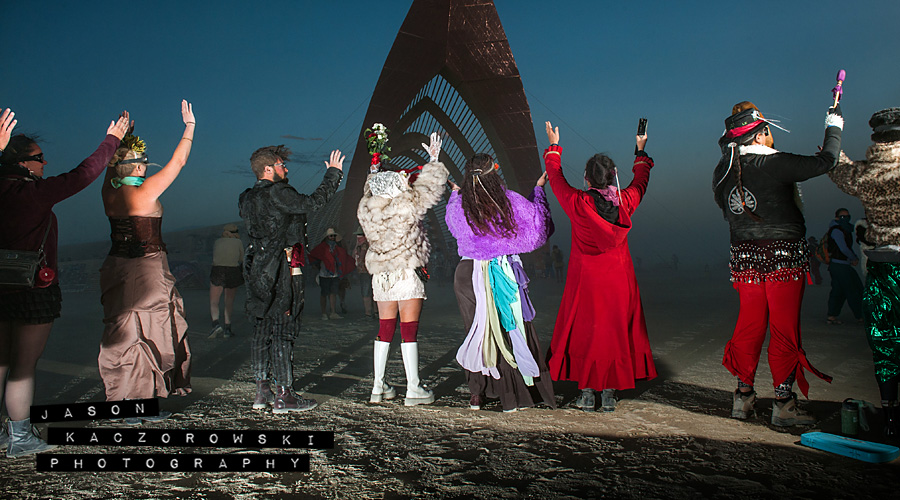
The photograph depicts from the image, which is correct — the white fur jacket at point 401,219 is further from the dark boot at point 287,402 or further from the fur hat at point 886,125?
the fur hat at point 886,125

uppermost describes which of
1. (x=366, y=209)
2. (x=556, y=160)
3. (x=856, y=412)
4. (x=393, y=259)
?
(x=556, y=160)

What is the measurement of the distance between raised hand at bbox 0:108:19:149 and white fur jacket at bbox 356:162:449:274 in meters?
1.82

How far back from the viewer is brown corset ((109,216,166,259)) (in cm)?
311

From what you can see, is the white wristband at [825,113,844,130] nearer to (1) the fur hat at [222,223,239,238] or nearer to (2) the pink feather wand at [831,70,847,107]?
(2) the pink feather wand at [831,70,847,107]

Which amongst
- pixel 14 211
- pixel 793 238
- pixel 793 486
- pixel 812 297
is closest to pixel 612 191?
pixel 793 238

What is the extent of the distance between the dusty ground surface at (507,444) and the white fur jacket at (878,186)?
38.1 inches

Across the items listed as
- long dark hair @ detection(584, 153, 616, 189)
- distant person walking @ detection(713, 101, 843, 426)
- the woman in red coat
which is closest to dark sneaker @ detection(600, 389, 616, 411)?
the woman in red coat

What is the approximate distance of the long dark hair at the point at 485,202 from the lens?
3.19 meters

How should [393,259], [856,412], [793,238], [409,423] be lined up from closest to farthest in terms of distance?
A: [856,412], [793,238], [409,423], [393,259]

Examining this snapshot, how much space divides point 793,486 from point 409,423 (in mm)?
1821

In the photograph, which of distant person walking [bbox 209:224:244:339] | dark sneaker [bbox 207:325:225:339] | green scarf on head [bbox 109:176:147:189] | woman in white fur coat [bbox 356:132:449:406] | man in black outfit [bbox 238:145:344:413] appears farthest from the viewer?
distant person walking [bbox 209:224:244:339]

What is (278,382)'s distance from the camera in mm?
3303

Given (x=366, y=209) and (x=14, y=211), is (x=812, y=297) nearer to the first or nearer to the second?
(x=366, y=209)

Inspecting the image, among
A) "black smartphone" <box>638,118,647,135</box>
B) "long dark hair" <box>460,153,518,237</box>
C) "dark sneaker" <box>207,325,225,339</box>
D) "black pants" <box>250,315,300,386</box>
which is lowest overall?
"dark sneaker" <box>207,325,225,339</box>
